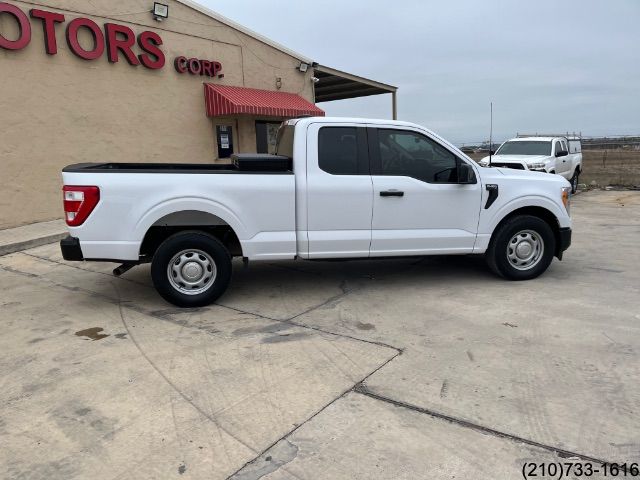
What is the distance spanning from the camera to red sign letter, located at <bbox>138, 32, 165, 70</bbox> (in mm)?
11359

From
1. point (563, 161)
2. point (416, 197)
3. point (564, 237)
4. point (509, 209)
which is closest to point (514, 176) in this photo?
point (509, 209)

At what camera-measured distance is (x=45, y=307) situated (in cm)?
516

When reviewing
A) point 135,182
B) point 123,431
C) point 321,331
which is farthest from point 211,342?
point 135,182

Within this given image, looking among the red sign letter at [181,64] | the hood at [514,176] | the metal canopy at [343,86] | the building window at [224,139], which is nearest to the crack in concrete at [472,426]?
the hood at [514,176]

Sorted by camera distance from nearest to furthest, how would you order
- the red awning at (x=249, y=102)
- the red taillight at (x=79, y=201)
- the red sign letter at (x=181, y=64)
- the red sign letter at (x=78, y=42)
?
the red taillight at (x=79, y=201) < the red sign letter at (x=78, y=42) < the red sign letter at (x=181, y=64) < the red awning at (x=249, y=102)

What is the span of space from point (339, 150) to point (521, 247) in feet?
8.19

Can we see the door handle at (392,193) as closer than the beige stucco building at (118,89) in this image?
Yes

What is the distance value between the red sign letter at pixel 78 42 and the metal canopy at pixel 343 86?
7.06m

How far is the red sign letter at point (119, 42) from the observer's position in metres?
10.8

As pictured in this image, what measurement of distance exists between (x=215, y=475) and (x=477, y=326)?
9.11 feet

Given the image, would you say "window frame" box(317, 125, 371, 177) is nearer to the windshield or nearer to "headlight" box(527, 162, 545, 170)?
→ "headlight" box(527, 162, 545, 170)

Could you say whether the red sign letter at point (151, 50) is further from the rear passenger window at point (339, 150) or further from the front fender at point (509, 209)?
the front fender at point (509, 209)

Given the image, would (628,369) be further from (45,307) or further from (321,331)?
(45,307)

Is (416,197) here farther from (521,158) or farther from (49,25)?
(521,158)
